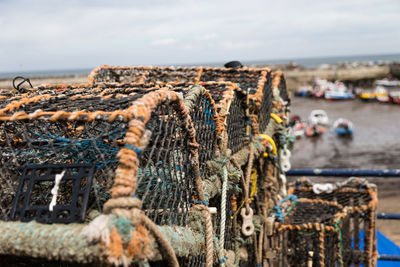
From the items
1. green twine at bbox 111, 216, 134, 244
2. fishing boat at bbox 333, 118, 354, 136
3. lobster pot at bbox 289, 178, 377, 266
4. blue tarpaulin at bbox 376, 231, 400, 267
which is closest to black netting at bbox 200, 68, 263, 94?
lobster pot at bbox 289, 178, 377, 266

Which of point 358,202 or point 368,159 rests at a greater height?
point 358,202

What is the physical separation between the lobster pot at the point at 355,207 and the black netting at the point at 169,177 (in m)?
2.76

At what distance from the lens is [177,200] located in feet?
4.65

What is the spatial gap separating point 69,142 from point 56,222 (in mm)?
489

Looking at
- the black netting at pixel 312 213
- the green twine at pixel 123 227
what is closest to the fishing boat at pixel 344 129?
the black netting at pixel 312 213

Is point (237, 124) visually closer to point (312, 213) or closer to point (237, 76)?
point (237, 76)

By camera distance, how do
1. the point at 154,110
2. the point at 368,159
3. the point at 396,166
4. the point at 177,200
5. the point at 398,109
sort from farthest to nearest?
the point at 398,109 < the point at 368,159 < the point at 396,166 < the point at 177,200 < the point at 154,110

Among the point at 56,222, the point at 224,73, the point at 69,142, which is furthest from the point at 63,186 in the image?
the point at 224,73

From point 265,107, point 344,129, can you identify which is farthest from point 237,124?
point 344,129

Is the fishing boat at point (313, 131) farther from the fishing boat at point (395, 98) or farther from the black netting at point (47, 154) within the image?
the black netting at point (47, 154)

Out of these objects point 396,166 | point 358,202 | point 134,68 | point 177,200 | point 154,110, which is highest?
point 134,68

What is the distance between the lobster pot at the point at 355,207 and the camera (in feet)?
12.2

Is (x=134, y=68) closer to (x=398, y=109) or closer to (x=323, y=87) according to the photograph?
(x=398, y=109)

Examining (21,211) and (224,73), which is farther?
(224,73)
